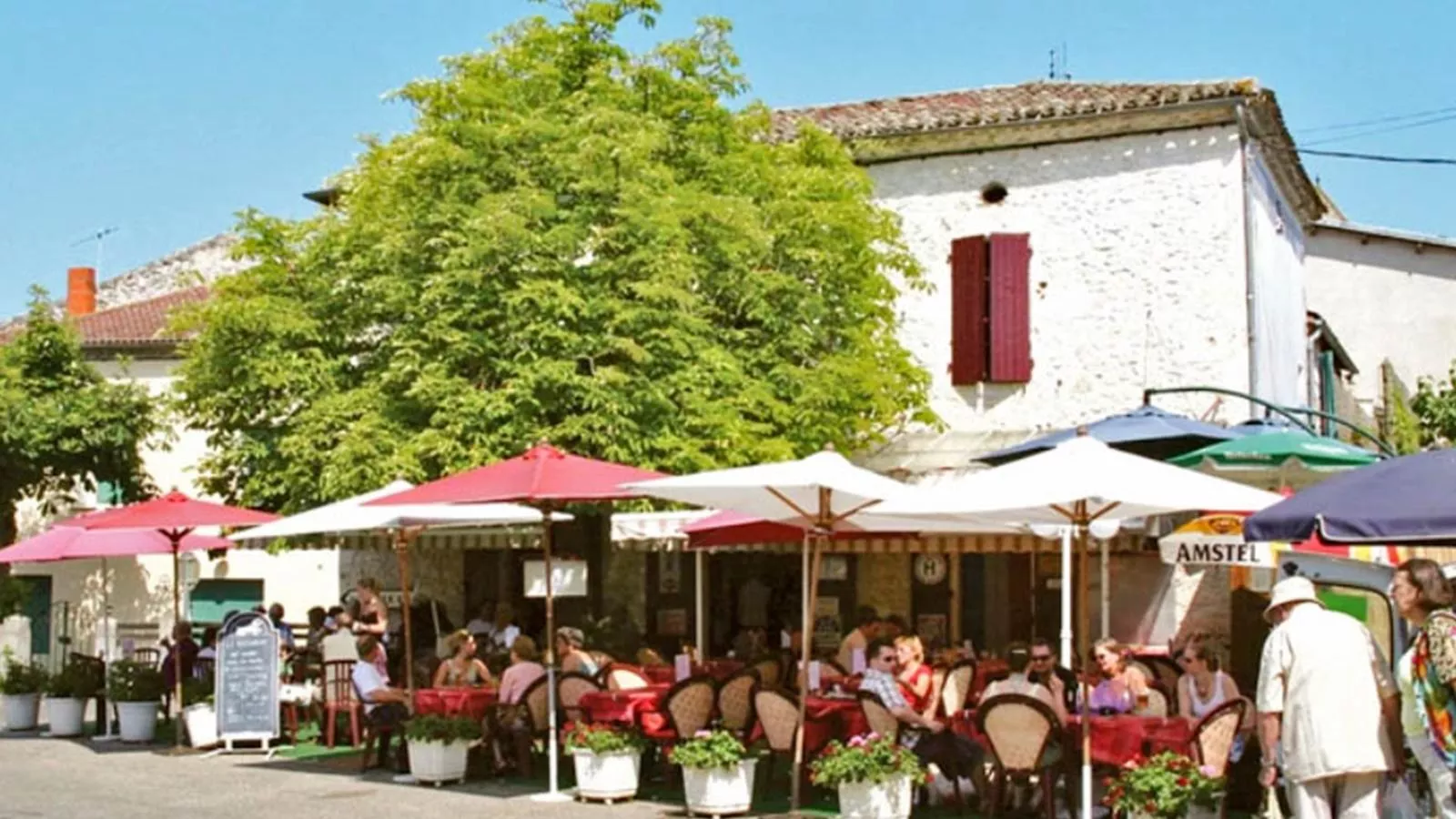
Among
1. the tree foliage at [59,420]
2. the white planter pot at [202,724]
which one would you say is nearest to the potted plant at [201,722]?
the white planter pot at [202,724]

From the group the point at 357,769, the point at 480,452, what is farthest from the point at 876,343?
the point at 357,769

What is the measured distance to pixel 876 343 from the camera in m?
22.3

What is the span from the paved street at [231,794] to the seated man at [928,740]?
5.42ft

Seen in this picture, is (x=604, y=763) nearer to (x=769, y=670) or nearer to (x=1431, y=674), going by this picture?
(x=769, y=670)

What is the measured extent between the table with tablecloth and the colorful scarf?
12.1ft

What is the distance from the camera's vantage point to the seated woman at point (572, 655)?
48.9 ft

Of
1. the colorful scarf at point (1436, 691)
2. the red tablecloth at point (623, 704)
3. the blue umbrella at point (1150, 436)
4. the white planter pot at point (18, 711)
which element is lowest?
the white planter pot at point (18, 711)

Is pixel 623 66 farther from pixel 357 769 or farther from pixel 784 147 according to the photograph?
pixel 357 769

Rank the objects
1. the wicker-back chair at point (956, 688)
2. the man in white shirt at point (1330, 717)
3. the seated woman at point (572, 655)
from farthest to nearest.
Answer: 1. the seated woman at point (572, 655)
2. the wicker-back chair at point (956, 688)
3. the man in white shirt at point (1330, 717)

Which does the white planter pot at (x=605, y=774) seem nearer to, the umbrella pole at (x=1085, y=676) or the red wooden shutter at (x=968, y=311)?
the umbrella pole at (x=1085, y=676)

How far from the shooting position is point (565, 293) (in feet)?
62.8

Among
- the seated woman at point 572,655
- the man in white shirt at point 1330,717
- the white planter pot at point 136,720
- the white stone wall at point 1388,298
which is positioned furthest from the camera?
the white stone wall at point 1388,298

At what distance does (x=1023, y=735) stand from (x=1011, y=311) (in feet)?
37.2

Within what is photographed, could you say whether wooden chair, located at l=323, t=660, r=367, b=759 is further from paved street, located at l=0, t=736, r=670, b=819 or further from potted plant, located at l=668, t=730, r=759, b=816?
potted plant, located at l=668, t=730, r=759, b=816
